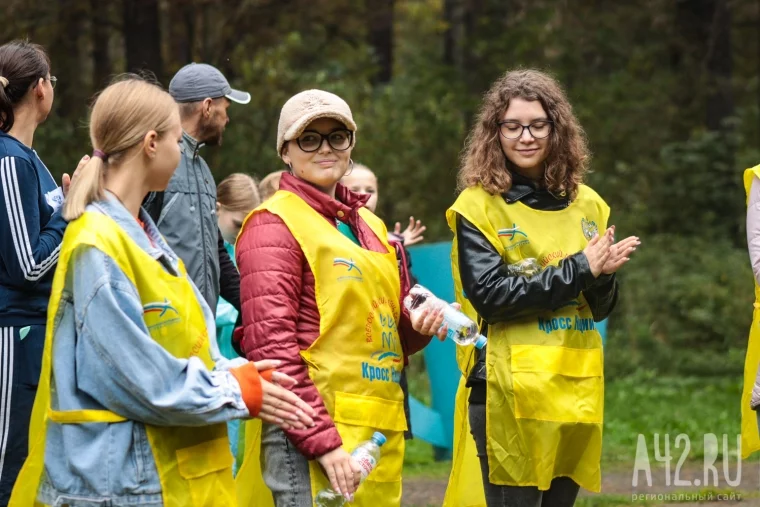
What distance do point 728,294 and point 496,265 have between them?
11.5 metres

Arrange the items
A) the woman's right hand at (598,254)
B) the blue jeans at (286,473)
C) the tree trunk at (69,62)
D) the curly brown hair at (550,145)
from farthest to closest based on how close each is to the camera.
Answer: the tree trunk at (69,62)
the curly brown hair at (550,145)
the woman's right hand at (598,254)
the blue jeans at (286,473)

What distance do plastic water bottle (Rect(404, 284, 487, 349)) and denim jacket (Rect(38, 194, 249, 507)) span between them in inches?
41.9

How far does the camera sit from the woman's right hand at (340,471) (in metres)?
3.85

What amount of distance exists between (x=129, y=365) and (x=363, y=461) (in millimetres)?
1110

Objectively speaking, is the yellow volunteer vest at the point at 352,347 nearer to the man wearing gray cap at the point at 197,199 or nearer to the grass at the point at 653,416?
the man wearing gray cap at the point at 197,199

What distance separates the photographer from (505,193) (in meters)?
4.75

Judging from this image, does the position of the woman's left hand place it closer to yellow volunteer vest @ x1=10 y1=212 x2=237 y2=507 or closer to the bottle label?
the bottle label

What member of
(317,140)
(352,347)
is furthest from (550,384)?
(317,140)

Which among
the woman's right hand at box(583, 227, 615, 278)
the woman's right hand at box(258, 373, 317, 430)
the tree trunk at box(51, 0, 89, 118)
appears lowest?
the woman's right hand at box(258, 373, 317, 430)

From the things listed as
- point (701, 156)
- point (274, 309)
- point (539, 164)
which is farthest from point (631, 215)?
point (274, 309)

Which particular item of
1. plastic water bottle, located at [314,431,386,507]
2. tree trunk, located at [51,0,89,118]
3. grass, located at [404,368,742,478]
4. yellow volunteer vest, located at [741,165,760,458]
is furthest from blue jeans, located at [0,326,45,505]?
tree trunk, located at [51,0,89,118]

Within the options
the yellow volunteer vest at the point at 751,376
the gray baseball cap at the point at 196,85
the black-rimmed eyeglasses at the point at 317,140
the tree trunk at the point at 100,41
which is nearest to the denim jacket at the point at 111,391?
the black-rimmed eyeglasses at the point at 317,140

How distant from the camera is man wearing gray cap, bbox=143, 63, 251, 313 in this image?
5.02m

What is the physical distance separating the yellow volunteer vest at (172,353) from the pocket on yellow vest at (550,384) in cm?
150
